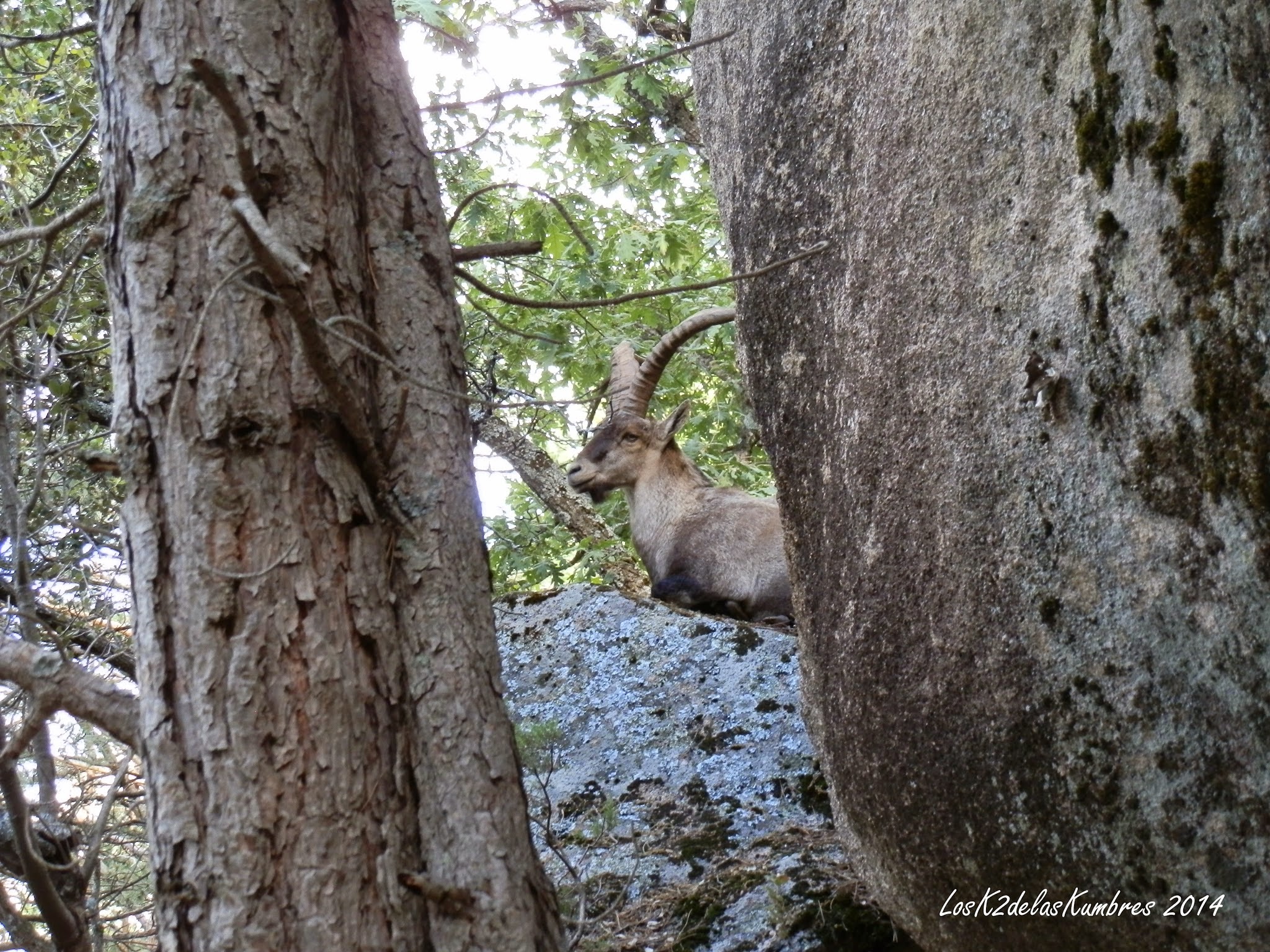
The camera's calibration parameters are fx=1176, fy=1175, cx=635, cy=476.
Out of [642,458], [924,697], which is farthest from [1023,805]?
[642,458]

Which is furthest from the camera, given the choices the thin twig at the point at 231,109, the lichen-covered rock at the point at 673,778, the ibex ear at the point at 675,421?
the ibex ear at the point at 675,421

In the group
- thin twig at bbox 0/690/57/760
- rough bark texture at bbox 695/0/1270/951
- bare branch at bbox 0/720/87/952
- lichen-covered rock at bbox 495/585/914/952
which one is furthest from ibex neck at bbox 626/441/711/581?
thin twig at bbox 0/690/57/760

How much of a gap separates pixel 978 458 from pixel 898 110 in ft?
3.85

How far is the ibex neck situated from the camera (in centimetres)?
897

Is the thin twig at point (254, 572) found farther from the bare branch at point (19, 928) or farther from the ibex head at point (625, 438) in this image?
the ibex head at point (625, 438)

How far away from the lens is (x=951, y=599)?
3.28 metres

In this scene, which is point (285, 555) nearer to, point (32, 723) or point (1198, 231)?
point (32, 723)

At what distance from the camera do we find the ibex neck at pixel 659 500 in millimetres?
8969

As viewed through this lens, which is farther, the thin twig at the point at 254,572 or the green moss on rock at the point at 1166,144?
the green moss on rock at the point at 1166,144

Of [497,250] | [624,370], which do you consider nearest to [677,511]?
[624,370]

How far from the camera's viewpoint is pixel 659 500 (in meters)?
9.03

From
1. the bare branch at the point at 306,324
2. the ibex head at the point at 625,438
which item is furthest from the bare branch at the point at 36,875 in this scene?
the ibex head at the point at 625,438

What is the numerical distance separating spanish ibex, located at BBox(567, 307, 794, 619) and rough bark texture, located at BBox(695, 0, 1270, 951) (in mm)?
4172

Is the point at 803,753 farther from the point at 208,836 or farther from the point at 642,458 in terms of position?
the point at 642,458
